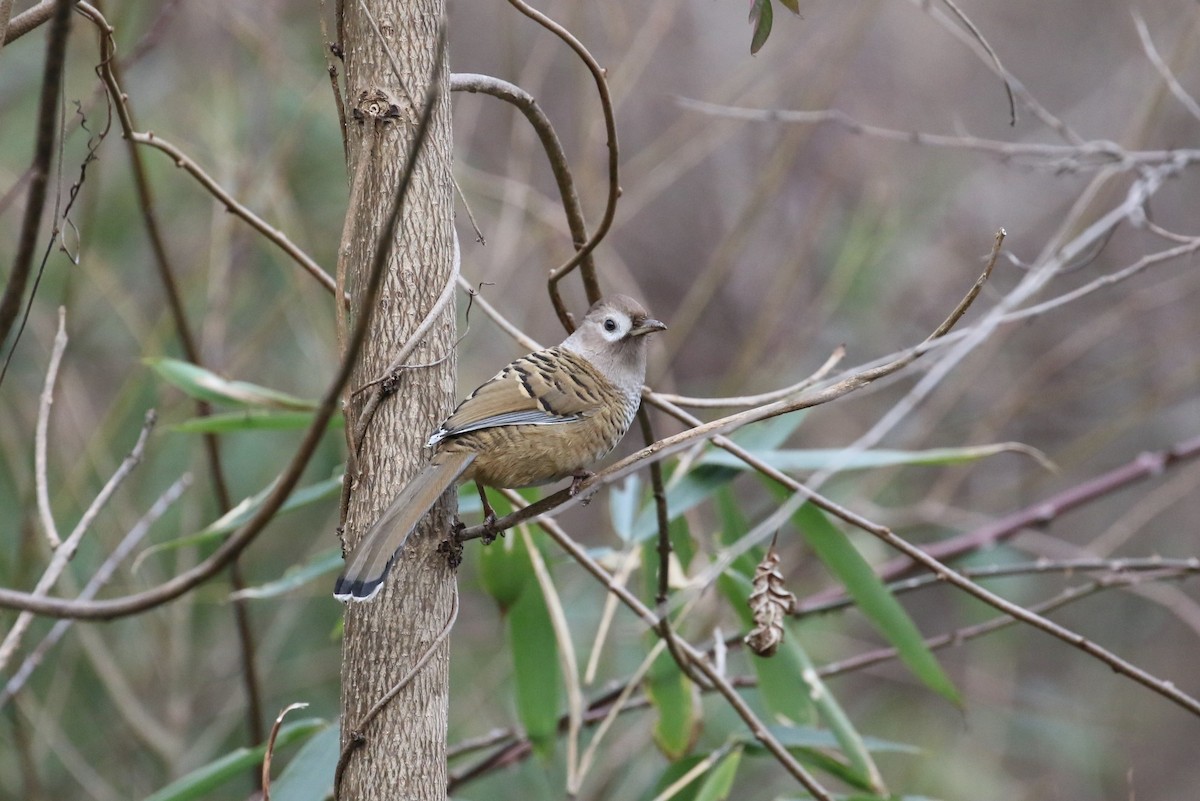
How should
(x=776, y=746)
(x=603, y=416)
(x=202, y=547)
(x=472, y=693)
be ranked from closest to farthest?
(x=776, y=746), (x=603, y=416), (x=202, y=547), (x=472, y=693)

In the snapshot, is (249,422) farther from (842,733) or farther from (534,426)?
(842,733)

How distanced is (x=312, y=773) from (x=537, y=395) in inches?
37.8

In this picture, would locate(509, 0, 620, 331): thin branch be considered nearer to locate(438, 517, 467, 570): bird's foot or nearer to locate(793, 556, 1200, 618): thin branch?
locate(438, 517, 467, 570): bird's foot

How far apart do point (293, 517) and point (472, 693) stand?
1133 millimetres

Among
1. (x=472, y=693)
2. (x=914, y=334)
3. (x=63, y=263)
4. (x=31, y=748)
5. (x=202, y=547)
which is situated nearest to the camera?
(x=31, y=748)

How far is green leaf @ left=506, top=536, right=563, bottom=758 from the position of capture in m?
2.81

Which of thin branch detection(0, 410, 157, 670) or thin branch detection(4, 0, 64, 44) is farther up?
thin branch detection(4, 0, 64, 44)

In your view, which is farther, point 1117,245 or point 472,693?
point 1117,245

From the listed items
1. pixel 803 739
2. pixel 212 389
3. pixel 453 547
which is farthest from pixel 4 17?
pixel 803 739

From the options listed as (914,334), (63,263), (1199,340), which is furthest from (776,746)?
(1199,340)

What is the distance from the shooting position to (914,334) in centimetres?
649

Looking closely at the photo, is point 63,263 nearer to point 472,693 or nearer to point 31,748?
Answer: point 31,748

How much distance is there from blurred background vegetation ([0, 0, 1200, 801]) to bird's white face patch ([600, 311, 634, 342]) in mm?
1063

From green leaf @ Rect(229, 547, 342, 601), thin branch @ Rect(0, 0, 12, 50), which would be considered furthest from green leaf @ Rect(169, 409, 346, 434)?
thin branch @ Rect(0, 0, 12, 50)
